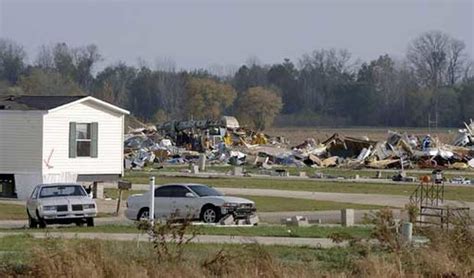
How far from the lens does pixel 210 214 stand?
1406 inches

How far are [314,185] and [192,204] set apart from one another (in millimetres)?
27182

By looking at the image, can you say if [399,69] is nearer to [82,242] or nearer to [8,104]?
[8,104]

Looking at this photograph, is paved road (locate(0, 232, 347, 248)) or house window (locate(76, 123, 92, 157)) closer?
paved road (locate(0, 232, 347, 248))

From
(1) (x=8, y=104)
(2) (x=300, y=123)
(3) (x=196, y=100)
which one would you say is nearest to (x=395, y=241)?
(1) (x=8, y=104)

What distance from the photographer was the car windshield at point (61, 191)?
34.7m

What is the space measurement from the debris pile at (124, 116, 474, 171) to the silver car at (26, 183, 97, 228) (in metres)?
45.8

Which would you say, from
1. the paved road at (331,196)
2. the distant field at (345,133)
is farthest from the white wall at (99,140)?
the distant field at (345,133)

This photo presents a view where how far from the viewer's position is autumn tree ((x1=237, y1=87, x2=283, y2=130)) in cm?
15150

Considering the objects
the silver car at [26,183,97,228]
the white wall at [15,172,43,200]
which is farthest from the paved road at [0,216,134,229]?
the white wall at [15,172,43,200]

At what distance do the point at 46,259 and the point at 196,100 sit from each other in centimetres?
13368

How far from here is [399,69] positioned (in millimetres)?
190000

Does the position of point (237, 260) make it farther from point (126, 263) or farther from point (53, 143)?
point (53, 143)

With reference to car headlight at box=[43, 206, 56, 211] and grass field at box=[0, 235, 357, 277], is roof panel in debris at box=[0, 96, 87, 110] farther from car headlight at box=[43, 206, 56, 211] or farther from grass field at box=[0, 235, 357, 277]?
grass field at box=[0, 235, 357, 277]

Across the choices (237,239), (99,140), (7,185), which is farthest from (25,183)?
(237,239)
